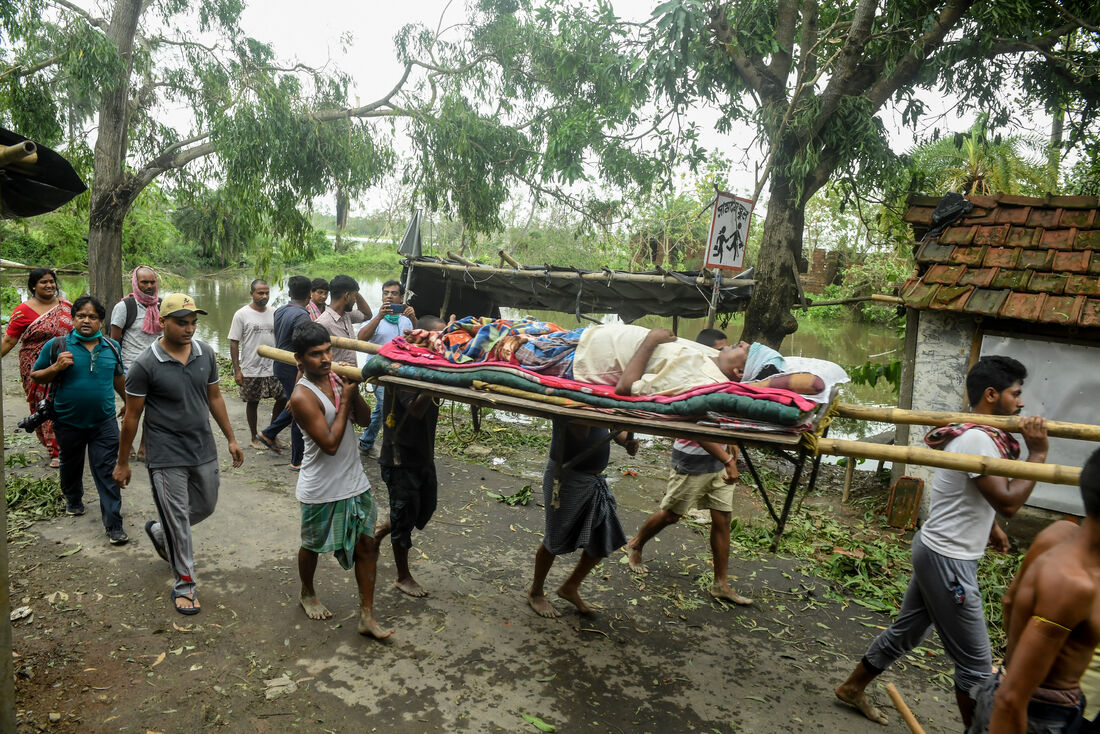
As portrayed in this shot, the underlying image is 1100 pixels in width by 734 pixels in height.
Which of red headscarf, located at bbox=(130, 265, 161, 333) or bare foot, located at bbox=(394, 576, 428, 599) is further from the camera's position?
red headscarf, located at bbox=(130, 265, 161, 333)

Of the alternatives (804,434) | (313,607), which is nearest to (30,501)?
(313,607)

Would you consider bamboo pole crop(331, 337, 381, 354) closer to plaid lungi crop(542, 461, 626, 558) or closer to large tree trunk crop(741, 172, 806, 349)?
plaid lungi crop(542, 461, 626, 558)

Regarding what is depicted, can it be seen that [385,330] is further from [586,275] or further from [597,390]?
[597,390]

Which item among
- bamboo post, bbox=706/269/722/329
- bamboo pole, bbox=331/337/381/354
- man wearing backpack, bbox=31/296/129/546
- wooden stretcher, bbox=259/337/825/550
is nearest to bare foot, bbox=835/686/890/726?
wooden stretcher, bbox=259/337/825/550

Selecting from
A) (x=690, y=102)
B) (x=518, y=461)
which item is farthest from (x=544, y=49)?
(x=518, y=461)

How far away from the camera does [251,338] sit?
693 cm

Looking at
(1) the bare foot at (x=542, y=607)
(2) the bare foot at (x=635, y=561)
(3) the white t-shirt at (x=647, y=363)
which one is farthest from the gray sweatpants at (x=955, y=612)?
(2) the bare foot at (x=635, y=561)

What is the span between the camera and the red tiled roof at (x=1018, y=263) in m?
5.38

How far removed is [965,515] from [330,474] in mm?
3036

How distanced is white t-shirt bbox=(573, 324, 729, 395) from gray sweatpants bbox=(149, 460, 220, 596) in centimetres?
229

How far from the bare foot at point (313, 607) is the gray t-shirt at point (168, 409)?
1.00 m

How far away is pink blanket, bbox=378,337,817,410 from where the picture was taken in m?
2.93

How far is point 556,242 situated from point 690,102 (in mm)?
13829

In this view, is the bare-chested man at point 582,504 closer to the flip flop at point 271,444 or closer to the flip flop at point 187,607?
the flip flop at point 187,607
